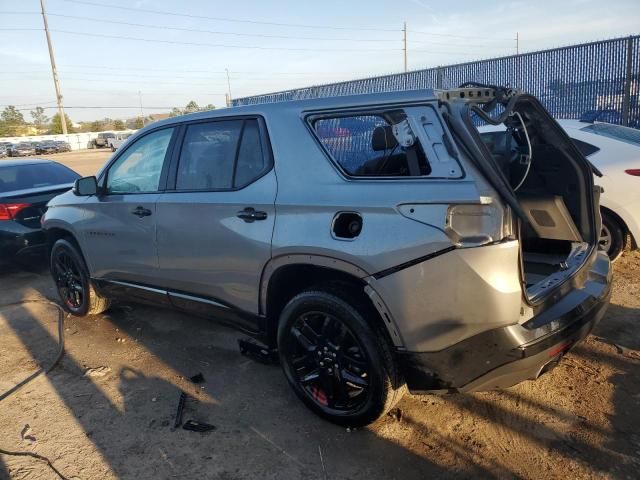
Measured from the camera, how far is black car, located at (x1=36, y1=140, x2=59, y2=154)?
150 ft

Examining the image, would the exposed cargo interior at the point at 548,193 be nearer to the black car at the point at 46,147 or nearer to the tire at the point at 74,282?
the tire at the point at 74,282

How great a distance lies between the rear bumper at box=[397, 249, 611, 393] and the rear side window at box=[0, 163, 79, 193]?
6.07 meters

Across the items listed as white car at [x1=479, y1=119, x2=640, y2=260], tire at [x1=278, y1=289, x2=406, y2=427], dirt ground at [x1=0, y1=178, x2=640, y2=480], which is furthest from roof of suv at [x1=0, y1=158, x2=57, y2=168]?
white car at [x1=479, y1=119, x2=640, y2=260]

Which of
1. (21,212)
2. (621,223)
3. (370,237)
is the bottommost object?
(621,223)

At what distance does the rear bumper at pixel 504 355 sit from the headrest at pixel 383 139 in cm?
106

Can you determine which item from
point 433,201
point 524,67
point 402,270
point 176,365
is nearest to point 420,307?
point 402,270

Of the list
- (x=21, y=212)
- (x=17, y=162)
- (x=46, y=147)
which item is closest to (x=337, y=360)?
(x=21, y=212)

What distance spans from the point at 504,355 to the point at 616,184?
3.38 m

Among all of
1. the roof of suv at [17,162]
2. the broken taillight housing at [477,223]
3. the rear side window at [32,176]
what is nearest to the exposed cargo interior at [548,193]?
the broken taillight housing at [477,223]

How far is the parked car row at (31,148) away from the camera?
4296 centimetres

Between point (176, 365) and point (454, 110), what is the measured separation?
110 inches

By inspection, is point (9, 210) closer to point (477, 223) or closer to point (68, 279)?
point (68, 279)

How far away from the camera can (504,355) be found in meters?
2.30

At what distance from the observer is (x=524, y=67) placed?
37.2ft
